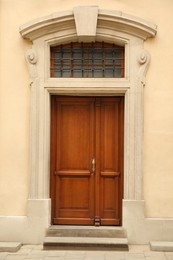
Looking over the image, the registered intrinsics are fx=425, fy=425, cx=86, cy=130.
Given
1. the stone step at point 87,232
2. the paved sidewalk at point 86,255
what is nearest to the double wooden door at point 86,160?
the stone step at point 87,232

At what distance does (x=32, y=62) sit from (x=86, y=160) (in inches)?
79.6

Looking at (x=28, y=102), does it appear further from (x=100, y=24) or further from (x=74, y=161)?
(x=100, y=24)

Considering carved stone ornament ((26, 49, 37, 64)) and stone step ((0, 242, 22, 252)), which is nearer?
stone step ((0, 242, 22, 252))

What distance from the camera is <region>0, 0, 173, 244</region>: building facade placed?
7.39 meters

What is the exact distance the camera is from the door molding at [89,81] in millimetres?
7391

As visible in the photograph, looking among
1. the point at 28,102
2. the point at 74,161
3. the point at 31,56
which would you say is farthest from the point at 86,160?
the point at 31,56

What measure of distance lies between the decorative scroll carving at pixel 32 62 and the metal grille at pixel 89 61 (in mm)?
350

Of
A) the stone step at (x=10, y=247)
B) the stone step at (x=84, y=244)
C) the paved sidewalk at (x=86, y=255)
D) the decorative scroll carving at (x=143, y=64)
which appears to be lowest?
the paved sidewalk at (x=86, y=255)

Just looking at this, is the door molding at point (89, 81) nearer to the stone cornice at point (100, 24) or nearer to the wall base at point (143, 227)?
the stone cornice at point (100, 24)

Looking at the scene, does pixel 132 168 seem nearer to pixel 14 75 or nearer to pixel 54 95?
pixel 54 95

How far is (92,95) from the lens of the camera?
775 cm

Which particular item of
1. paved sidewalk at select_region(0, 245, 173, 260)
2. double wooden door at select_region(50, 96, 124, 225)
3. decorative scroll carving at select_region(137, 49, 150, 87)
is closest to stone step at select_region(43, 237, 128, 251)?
paved sidewalk at select_region(0, 245, 173, 260)

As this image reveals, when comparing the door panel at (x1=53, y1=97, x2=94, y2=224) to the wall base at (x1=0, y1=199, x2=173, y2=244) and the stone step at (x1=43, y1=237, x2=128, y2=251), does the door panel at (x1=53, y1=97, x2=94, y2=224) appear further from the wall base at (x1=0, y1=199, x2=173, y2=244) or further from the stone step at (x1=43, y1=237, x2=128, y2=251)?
the stone step at (x1=43, y1=237, x2=128, y2=251)

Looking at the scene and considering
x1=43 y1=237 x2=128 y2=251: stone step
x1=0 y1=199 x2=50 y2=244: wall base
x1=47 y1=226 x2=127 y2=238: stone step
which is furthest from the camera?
x1=0 y1=199 x2=50 y2=244: wall base
